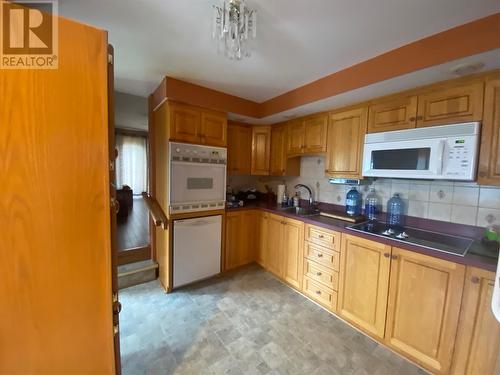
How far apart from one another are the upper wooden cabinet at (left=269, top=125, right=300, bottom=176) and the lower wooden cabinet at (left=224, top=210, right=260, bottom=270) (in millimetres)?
711

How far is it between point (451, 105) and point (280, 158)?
184 centimetres

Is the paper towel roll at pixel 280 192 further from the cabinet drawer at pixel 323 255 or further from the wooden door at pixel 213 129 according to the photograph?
the wooden door at pixel 213 129

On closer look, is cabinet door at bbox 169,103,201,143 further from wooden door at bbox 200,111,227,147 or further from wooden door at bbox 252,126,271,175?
wooden door at bbox 252,126,271,175

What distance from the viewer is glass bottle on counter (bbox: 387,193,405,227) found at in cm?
206

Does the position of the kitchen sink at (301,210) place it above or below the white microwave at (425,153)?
below

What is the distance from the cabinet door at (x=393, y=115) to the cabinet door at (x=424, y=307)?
42.4 inches

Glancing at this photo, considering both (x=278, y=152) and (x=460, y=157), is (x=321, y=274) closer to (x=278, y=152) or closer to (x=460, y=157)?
(x=460, y=157)

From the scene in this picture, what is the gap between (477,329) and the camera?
1287 mm

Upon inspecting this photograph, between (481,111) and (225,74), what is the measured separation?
79.8 inches

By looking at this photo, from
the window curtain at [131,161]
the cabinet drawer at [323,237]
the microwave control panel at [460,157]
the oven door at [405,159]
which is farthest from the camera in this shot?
the window curtain at [131,161]

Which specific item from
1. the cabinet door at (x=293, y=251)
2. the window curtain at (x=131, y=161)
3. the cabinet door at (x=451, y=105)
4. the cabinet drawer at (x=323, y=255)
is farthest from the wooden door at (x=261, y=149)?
the window curtain at (x=131, y=161)

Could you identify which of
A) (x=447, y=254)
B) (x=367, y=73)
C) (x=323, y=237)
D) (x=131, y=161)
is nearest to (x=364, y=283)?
(x=323, y=237)

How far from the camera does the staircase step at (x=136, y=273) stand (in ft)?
8.00

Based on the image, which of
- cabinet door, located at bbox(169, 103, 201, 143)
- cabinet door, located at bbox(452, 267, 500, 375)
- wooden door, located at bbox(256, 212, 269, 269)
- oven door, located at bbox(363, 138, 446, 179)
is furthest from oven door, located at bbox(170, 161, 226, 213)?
cabinet door, located at bbox(452, 267, 500, 375)
